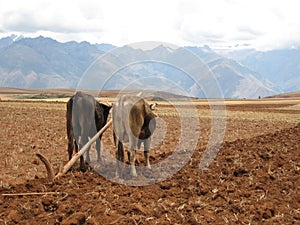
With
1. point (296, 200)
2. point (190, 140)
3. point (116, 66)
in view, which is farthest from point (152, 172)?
point (190, 140)

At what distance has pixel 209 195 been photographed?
7859 millimetres

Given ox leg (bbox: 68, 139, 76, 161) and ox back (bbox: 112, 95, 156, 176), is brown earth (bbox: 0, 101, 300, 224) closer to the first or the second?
ox leg (bbox: 68, 139, 76, 161)

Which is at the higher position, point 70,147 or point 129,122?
point 129,122

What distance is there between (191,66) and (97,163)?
492 centimetres

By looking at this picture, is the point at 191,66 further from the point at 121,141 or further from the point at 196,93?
the point at 121,141

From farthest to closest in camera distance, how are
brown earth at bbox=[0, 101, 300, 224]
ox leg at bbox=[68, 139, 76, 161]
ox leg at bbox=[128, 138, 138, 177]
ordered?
ox leg at bbox=[68, 139, 76, 161]
ox leg at bbox=[128, 138, 138, 177]
brown earth at bbox=[0, 101, 300, 224]

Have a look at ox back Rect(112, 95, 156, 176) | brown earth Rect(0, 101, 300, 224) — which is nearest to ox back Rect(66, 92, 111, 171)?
brown earth Rect(0, 101, 300, 224)

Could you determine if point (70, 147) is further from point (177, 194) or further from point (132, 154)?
point (177, 194)

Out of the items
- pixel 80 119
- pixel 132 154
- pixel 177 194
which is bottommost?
pixel 177 194

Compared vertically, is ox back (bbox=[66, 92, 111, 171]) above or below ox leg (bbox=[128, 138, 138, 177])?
above

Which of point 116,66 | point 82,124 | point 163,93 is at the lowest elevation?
point 82,124

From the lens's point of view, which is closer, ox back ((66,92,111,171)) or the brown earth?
the brown earth

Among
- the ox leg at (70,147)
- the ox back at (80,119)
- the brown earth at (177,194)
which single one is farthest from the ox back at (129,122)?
the ox leg at (70,147)

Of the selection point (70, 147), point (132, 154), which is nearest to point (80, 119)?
point (70, 147)
